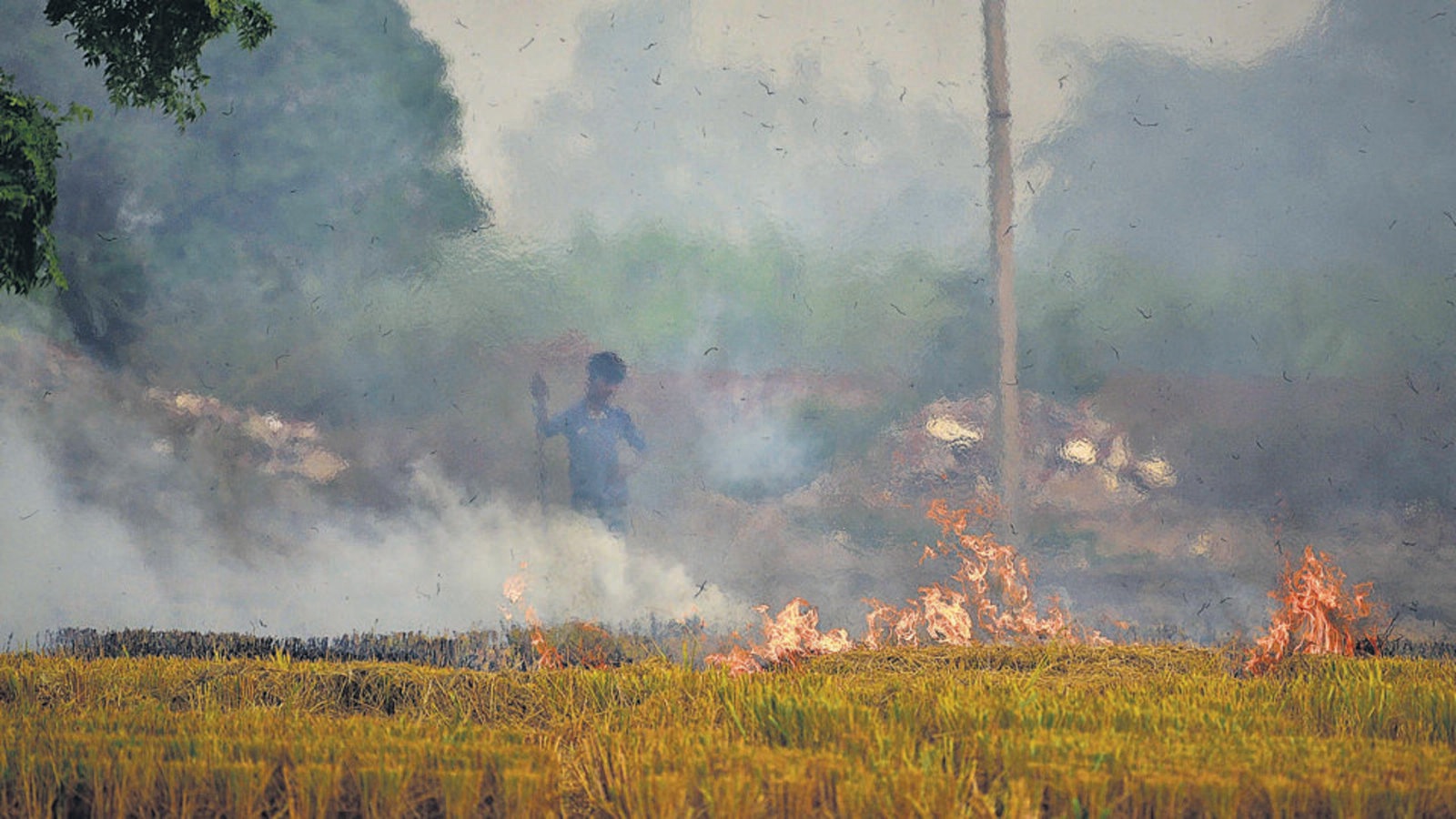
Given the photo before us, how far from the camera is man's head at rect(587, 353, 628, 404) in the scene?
11.0m

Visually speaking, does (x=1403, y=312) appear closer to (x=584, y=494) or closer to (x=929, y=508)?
(x=929, y=508)

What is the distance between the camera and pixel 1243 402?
10820mm

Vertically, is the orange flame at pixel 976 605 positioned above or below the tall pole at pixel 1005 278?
below

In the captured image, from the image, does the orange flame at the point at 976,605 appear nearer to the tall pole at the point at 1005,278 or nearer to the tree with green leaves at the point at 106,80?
the tall pole at the point at 1005,278

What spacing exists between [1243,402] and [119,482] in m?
8.81

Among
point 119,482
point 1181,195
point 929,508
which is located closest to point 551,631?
point 929,508

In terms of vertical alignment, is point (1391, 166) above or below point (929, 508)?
above

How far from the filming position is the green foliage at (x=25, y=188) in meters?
7.07

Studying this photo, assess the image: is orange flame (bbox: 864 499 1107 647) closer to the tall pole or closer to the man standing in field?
the tall pole

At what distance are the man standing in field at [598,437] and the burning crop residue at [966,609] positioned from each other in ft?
4.61

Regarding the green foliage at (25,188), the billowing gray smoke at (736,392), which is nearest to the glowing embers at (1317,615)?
the billowing gray smoke at (736,392)

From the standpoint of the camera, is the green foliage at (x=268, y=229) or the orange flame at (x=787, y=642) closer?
the orange flame at (x=787, y=642)

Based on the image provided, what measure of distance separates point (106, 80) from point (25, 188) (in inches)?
44.8

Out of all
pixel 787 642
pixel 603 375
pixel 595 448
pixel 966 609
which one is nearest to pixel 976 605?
pixel 966 609
